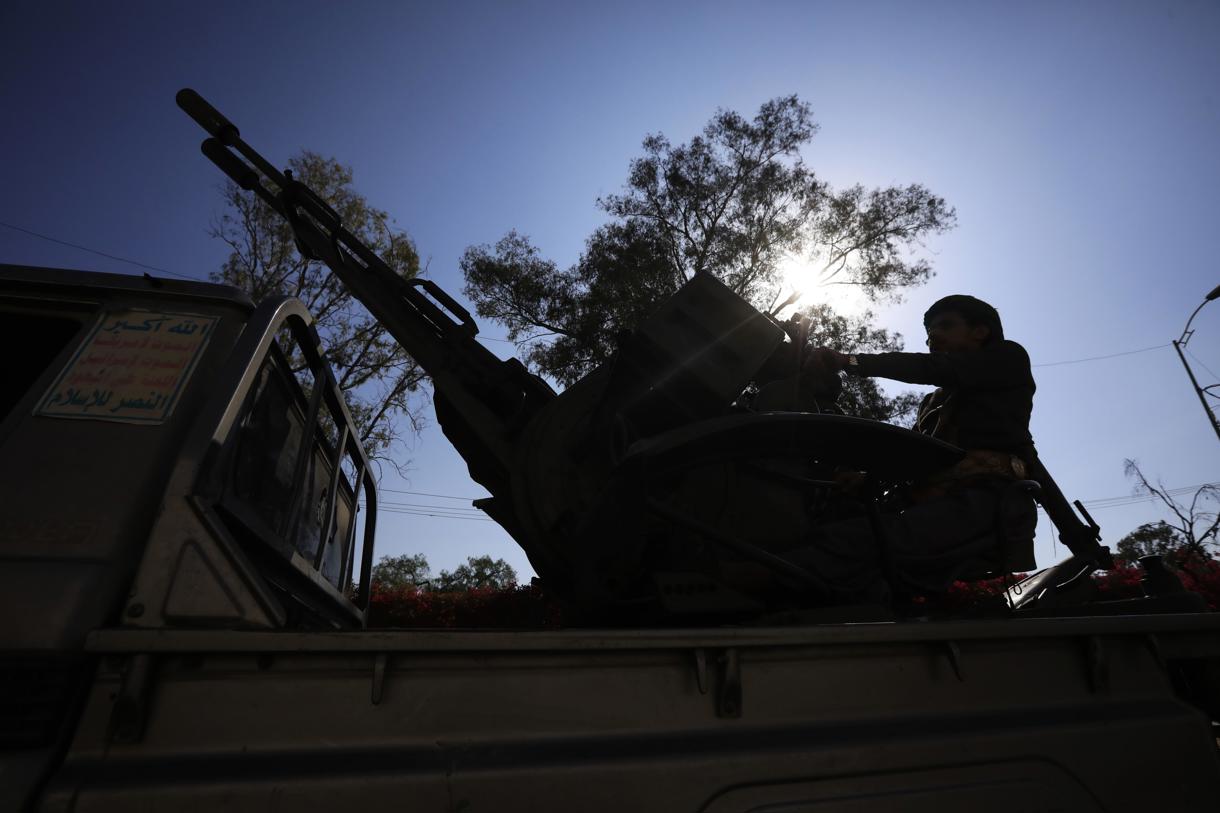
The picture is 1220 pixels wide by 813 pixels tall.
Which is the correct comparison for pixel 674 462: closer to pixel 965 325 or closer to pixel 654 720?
pixel 654 720

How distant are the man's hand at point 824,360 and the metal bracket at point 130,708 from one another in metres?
2.33

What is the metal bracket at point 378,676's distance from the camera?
1181 millimetres

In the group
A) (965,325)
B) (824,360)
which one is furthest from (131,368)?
(965,325)

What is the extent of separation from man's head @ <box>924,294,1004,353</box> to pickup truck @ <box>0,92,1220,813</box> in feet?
3.27

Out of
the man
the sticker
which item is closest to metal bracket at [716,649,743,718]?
the man

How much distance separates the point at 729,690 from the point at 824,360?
1606 millimetres

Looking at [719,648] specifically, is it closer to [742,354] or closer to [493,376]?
[742,354]

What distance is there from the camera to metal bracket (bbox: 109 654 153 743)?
3.54 feet

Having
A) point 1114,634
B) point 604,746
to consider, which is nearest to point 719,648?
point 604,746

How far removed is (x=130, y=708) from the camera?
3.54ft

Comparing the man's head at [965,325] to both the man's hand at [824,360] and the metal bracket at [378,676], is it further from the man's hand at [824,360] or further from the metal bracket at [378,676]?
the metal bracket at [378,676]

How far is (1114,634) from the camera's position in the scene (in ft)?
5.29

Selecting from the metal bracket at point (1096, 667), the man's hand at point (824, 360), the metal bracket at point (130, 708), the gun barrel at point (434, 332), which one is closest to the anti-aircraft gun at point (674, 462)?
the gun barrel at point (434, 332)

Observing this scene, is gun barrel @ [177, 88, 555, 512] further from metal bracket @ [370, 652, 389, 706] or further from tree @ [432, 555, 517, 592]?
tree @ [432, 555, 517, 592]
